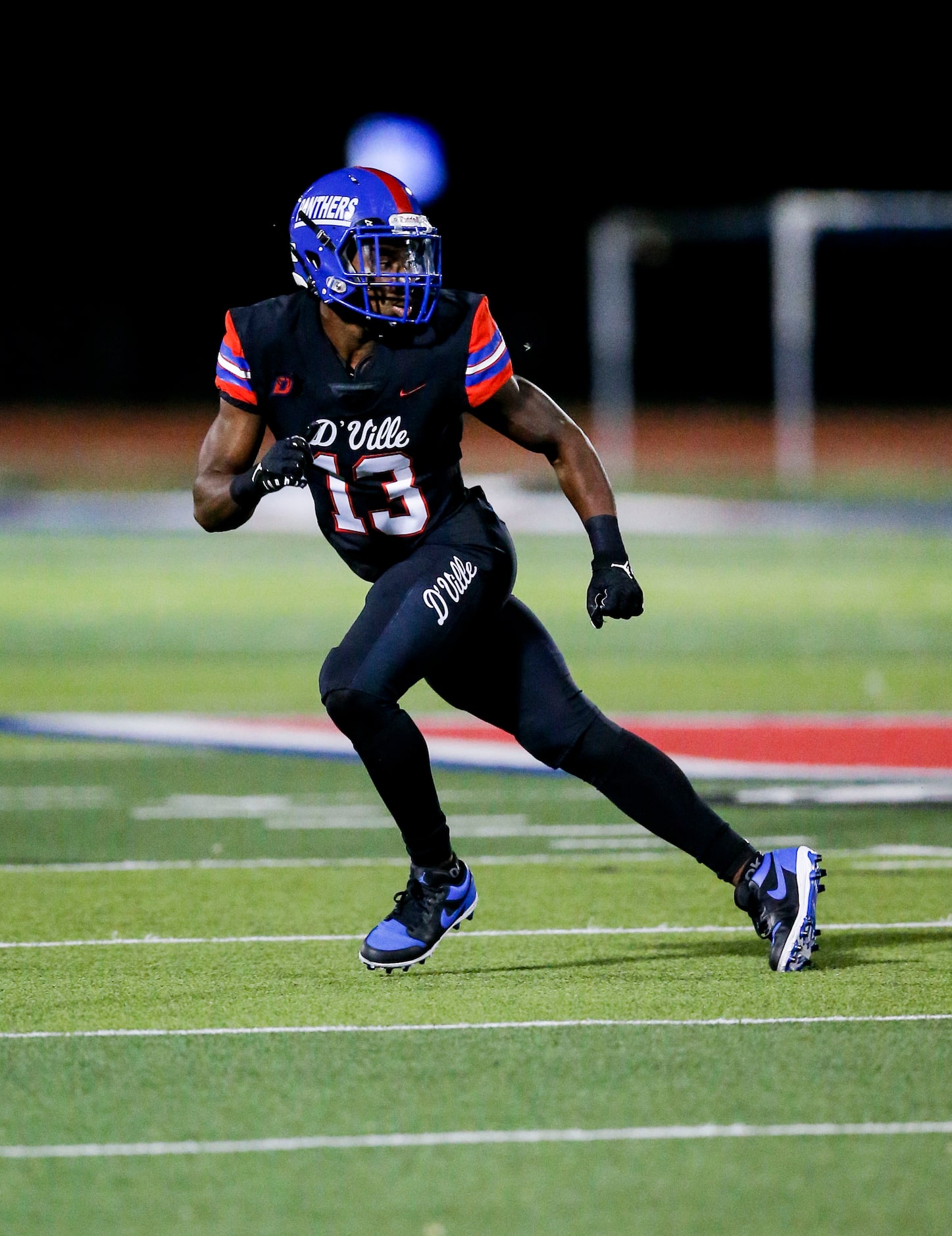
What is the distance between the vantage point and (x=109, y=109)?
39000 mm

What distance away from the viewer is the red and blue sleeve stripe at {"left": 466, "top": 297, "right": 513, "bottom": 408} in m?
5.19

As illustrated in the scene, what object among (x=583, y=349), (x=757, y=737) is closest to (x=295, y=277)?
(x=757, y=737)

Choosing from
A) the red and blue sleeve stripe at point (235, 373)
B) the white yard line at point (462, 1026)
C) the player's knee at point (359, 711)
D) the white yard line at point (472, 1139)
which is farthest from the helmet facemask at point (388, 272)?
the white yard line at point (472, 1139)

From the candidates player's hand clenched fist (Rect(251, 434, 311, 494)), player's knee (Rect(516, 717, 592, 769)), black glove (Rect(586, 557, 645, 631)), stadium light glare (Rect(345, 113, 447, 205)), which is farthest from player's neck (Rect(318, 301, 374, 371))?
stadium light glare (Rect(345, 113, 447, 205))

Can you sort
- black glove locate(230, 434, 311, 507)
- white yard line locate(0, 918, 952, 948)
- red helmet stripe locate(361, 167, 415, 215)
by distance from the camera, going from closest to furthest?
black glove locate(230, 434, 311, 507) → red helmet stripe locate(361, 167, 415, 215) → white yard line locate(0, 918, 952, 948)

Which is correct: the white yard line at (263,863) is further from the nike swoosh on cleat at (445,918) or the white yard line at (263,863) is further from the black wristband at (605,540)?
the black wristband at (605,540)

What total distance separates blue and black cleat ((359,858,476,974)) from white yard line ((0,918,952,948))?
1.71ft

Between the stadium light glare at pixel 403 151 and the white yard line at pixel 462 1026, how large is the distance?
29185 mm

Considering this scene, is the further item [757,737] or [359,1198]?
[757,737]

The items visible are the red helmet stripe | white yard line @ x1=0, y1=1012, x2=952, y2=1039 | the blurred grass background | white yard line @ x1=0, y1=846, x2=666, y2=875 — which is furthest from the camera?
the blurred grass background

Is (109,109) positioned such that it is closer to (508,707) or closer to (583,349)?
(583,349)

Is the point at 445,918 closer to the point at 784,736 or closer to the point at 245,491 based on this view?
the point at 245,491

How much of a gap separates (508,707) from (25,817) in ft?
12.3

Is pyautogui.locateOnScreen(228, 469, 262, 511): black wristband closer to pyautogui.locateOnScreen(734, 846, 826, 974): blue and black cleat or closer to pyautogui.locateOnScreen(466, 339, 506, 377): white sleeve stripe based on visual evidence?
pyautogui.locateOnScreen(466, 339, 506, 377): white sleeve stripe
